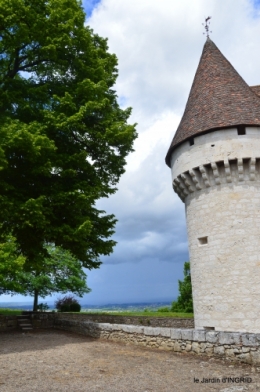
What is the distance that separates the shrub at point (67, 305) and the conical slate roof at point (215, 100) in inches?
758

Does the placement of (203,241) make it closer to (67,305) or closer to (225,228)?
(225,228)

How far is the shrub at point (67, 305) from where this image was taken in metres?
30.0

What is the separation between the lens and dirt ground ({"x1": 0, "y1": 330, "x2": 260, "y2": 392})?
6.40 metres

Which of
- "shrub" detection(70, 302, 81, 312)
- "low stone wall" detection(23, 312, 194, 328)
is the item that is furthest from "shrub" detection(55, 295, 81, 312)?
"low stone wall" detection(23, 312, 194, 328)

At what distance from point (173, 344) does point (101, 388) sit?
3911 mm

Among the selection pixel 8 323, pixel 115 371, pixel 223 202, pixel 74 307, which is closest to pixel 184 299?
pixel 74 307

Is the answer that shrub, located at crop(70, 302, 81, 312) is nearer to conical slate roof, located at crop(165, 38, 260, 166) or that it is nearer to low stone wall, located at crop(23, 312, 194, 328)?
low stone wall, located at crop(23, 312, 194, 328)

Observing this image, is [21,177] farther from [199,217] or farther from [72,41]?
[199,217]

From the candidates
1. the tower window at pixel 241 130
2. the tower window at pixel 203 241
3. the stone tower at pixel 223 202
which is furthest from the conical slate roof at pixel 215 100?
the tower window at pixel 203 241

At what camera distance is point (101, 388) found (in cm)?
633

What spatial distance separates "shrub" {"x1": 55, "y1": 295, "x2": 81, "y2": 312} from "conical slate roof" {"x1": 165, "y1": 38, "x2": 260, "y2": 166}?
1925 centimetres

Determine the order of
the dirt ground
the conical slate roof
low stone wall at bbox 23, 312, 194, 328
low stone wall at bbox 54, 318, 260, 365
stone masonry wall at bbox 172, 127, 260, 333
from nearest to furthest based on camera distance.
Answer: the dirt ground → low stone wall at bbox 54, 318, 260, 365 → stone masonry wall at bbox 172, 127, 260, 333 → the conical slate roof → low stone wall at bbox 23, 312, 194, 328

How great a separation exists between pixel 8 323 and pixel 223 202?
12.0m

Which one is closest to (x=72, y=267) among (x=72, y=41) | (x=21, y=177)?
(x=21, y=177)
